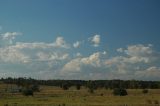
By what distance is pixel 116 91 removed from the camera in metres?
126

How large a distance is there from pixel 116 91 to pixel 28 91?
103 feet

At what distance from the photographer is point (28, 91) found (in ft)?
409
